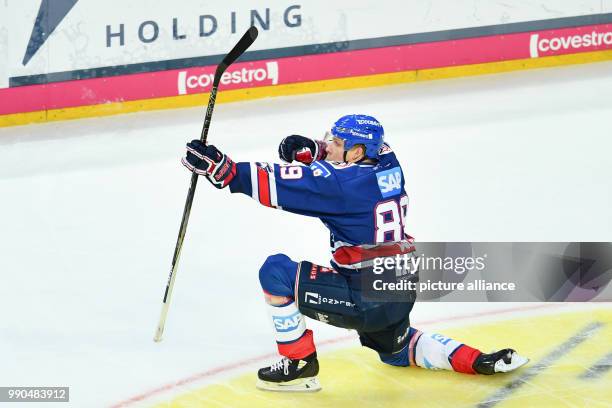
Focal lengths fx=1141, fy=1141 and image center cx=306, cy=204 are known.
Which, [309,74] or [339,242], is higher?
[309,74]

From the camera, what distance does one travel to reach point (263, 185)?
399 cm

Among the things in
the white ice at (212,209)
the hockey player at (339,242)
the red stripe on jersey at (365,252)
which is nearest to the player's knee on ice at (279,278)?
the hockey player at (339,242)

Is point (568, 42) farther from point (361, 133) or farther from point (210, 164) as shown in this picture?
point (210, 164)

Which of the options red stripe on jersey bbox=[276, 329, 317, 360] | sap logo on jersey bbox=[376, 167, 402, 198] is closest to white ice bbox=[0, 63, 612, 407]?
red stripe on jersey bbox=[276, 329, 317, 360]

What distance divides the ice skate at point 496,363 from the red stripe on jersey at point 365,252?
1.66ft

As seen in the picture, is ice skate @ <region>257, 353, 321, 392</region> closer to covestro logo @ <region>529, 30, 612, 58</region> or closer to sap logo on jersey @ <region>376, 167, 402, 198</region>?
sap logo on jersey @ <region>376, 167, 402, 198</region>

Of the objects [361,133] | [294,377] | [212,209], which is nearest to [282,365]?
[294,377]

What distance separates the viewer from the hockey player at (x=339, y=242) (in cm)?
398

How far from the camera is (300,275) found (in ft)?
13.4

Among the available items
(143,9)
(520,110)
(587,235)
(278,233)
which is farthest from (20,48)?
(587,235)

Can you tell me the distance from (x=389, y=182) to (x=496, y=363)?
0.79 metres

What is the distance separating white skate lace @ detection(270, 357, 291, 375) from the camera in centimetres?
418

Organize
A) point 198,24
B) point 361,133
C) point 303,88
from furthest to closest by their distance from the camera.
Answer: point 303,88 → point 198,24 → point 361,133

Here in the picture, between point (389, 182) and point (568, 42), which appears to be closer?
point (389, 182)
